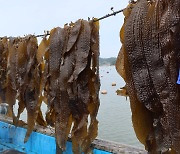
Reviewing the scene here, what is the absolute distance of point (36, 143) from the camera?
3.68m

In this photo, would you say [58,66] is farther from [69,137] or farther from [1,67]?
[1,67]

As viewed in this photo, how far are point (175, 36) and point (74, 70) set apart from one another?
126 cm

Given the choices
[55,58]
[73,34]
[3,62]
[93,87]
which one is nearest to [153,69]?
[93,87]

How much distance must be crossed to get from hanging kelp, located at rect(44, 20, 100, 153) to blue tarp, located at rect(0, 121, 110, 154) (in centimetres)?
24

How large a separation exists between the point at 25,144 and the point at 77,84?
1497mm

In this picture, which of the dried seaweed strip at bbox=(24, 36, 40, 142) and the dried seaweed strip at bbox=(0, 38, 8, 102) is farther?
the dried seaweed strip at bbox=(0, 38, 8, 102)

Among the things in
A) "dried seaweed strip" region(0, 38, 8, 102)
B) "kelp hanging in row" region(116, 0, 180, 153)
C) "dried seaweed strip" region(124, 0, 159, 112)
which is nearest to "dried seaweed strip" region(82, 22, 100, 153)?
"kelp hanging in row" region(116, 0, 180, 153)

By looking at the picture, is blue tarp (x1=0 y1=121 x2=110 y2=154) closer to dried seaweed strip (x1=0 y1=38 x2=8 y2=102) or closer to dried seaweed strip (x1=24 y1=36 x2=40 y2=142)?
dried seaweed strip (x1=24 y1=36 x2=40 y2=142)

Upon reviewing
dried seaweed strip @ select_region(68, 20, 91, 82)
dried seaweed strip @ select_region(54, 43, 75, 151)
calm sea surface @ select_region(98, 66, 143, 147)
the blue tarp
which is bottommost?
calm sea surface @ select_region(98, 66, 143, 147)

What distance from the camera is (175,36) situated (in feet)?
6.43

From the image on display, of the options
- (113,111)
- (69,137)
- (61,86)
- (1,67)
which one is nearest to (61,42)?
(61,86)

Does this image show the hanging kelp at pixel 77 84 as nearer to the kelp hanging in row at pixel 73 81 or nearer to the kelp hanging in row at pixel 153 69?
the kelp hanging in row at pixel 73 81

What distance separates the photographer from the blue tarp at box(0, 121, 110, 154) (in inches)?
134

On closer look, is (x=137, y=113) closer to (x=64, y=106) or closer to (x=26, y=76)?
(x=64, y=106)
